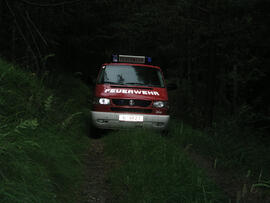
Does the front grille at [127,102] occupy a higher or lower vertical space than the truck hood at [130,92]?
lower

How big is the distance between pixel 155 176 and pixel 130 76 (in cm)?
392

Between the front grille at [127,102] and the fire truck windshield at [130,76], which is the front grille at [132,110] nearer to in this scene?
the front grille at [127,102]

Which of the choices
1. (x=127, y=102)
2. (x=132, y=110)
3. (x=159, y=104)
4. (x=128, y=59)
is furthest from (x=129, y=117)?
(x=128, y=59)

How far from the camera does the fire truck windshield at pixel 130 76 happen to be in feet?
25.1

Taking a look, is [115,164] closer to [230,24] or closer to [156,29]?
[230,24]

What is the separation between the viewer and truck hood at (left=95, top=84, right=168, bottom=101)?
23.1 ft

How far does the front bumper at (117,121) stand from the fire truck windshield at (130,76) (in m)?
0.99

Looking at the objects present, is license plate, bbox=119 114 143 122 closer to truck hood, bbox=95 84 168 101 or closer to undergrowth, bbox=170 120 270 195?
truck hood, bbox=95 84 168 101

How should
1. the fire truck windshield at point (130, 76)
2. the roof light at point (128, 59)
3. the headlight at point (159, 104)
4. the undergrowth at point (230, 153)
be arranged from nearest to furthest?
the undergrowth at point (230, 153)
the headlight at point (159, 104)
the fire truck windshield at point (130, 76)
the roof light at point (128, 59)

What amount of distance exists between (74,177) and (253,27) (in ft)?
28.0

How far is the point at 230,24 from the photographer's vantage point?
10016 mm

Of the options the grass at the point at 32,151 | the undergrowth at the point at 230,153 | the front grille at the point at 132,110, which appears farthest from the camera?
the front grille at the point at 132,110

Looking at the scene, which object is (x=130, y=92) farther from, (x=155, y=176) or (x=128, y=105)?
(x=155, y=176)

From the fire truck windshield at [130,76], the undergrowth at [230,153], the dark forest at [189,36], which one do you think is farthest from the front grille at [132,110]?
the dark forest at [189,36]
